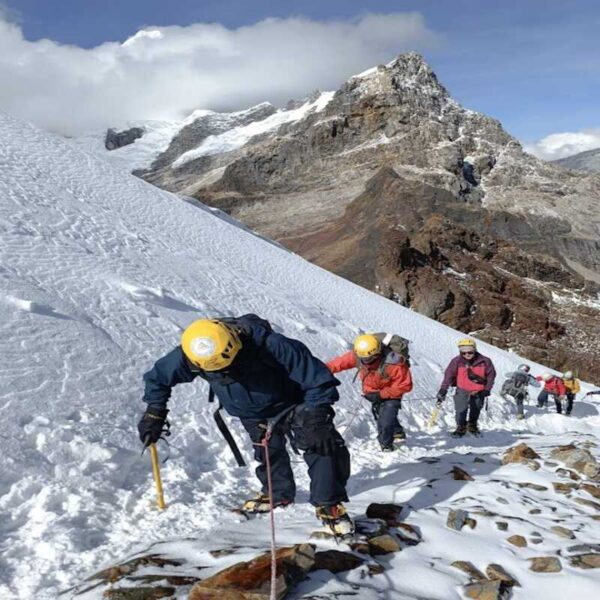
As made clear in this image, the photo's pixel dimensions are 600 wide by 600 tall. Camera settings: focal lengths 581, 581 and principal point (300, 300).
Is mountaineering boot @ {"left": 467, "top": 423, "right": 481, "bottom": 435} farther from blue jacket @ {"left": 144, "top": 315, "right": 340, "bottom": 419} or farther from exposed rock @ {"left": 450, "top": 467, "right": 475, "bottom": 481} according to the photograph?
blue jacket @ {"left": 144, "top": 315, "right": 340, "bottom": 419}

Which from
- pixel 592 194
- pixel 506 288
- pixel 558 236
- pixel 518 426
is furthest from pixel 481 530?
pixel 592 194

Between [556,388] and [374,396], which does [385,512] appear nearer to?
[374,396]

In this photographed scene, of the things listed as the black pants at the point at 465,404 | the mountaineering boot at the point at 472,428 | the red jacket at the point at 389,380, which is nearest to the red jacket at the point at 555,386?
the mountaineering boot at the point at 472,428

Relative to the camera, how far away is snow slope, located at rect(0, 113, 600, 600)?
4.02 meters

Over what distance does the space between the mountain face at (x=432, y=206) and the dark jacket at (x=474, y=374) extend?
21305 millimetres

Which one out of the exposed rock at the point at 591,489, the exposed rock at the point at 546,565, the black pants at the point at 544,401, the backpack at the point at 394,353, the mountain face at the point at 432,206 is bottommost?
the black pants at the point at 544,401

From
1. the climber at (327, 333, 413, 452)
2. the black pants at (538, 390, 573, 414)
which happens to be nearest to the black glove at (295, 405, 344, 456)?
the climber at (327, 333, 413, 452)

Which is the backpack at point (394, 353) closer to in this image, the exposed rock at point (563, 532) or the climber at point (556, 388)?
the exposed rock at point (563, 532)

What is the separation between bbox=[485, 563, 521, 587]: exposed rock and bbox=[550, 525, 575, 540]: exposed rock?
954 mm

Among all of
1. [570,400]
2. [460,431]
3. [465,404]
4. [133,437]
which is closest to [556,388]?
[570,400]

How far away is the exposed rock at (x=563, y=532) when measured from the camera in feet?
15.3

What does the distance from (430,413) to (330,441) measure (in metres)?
6.99

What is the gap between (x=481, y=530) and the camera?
4.68 meters

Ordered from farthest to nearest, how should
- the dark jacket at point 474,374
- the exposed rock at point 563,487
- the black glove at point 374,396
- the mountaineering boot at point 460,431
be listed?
the mountaineering boot at point 460,431 → the dark jacket at point 474,374 → the black glove at point 374,396 → the exposed rock at point 563,487
